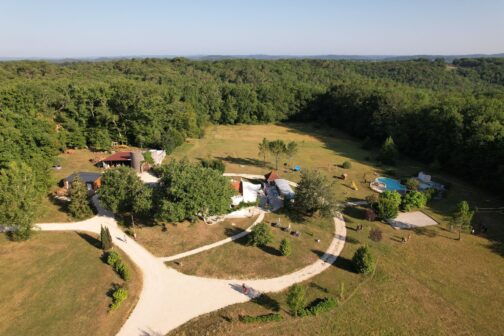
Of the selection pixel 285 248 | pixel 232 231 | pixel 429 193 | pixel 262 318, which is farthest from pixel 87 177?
pixel 429 193

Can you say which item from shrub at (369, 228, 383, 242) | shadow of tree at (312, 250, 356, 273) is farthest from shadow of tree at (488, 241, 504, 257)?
shadow of tree at (312, 250, 356, 273)

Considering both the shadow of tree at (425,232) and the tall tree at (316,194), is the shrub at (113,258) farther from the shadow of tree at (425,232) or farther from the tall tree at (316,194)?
the shadow of tree at (425,232)

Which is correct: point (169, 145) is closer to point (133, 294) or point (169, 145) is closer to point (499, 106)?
point (133, 294)

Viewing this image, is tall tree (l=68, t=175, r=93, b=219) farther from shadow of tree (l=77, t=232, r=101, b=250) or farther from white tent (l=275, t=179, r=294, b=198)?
white tent (l=275, t=179, r=294, b=198)

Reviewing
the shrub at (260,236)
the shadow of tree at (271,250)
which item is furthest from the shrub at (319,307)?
the shrub at (260,236)

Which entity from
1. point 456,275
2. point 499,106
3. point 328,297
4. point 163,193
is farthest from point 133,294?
point 499,106
